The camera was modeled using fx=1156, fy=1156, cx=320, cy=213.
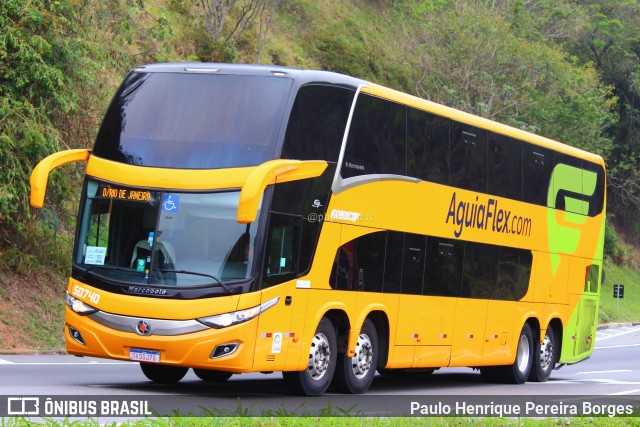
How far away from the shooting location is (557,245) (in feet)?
72.8

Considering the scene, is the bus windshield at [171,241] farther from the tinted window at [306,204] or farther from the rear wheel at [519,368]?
the rear wheel at [519,368]

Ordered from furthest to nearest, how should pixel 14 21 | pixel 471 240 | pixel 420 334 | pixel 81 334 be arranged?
pixel 14 21 → pixel 471 240 → pixel 420 334 → pixel 81 334

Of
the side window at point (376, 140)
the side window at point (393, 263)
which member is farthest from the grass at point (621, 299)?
the side window at point (376, 140)

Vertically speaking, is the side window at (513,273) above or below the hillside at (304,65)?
below

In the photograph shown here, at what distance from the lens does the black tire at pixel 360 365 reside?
1583 cm

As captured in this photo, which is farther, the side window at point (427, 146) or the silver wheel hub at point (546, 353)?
the silver wheel hub at point (546, 353)

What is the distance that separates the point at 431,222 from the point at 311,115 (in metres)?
3.74

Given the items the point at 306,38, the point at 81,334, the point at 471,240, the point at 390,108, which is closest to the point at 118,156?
the point at 81,334

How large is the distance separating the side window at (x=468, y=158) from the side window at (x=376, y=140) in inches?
70.1

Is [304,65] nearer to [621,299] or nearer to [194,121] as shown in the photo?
[621,299]

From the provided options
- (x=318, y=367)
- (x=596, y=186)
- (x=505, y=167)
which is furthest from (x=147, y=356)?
(x=596, y=186)

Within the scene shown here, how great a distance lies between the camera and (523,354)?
21.5m

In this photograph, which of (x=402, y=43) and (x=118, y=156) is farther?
(x=402, y=43)

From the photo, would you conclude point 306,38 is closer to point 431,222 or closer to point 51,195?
point 51,195
